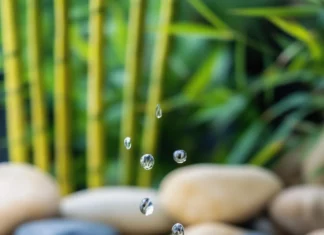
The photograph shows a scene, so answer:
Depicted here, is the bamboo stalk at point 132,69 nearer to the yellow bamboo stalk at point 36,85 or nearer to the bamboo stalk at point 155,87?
the bamboo stalk at point 155,87

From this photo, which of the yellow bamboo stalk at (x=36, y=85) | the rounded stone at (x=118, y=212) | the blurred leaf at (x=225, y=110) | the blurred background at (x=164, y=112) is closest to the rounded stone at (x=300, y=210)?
the blurred background at (x=164, y=112)

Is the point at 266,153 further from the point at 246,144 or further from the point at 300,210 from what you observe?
the point at 300,210

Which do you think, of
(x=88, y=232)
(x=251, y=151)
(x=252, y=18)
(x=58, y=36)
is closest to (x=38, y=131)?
(x=58, y=36)

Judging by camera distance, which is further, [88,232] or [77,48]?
[77,48]

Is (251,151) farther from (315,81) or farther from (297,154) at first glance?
(315,81)

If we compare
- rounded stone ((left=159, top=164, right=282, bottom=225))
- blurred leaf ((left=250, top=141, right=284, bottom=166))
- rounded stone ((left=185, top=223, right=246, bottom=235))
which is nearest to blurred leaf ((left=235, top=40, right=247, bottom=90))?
blurred leaf ((left=250, top=141, right=284, bottom=166))

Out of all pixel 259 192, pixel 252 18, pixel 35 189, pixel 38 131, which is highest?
pixel 252 18

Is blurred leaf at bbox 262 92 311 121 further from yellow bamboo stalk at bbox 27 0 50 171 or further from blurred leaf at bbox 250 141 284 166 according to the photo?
yellow bamboo stalk at bbox 27 0 50 171
